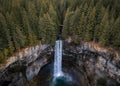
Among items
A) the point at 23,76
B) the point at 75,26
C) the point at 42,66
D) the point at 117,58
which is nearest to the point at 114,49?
the point at 117,58

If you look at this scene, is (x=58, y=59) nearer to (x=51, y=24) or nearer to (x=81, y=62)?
(x=81, y=62)

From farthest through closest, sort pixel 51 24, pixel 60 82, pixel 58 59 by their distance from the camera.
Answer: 1. pixel 58 59
2. pixel 60 82
3. pixel 51 24

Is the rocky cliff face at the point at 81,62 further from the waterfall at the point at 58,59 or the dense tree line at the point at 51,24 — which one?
the dense tree line at the point at 51,24

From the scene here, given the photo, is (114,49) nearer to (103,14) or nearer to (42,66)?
(103,14)

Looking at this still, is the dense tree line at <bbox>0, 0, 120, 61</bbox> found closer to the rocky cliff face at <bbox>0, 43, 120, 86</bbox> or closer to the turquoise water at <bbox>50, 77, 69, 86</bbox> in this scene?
the rocky cliff face at <bbox>0, 43, 120, 86</bbox>

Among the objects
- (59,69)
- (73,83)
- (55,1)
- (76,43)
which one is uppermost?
(55,1)

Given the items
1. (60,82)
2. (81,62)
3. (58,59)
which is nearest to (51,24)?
(58,59)
